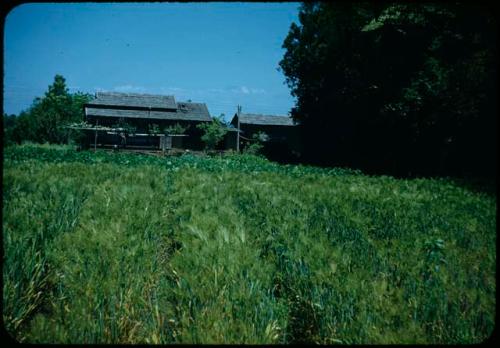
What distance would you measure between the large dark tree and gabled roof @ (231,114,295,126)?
13.6 m

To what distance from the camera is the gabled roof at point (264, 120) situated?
42406mm

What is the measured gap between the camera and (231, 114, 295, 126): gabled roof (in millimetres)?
42406

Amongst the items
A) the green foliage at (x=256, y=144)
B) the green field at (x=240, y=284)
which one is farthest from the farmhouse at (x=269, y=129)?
the green field at (x=240, y=284)

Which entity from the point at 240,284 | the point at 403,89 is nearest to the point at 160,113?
the point at 403,89

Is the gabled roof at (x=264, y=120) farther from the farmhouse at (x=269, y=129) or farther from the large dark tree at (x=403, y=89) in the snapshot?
the large dark tree at (x=403, y=89)

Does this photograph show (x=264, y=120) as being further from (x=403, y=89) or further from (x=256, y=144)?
(x=403, y=89)

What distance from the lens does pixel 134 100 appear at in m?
40.4

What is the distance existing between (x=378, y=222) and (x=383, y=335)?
3.08 meters

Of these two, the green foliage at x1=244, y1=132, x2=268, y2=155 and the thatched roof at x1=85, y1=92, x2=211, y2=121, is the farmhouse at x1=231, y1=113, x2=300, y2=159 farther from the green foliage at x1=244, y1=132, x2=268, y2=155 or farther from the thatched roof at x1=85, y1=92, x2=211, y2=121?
the thatched roof at x1=85, y1=92, x2=211, y2=121

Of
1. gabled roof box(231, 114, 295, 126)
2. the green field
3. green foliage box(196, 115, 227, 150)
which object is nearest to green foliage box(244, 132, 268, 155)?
gabled roof box(231, 114, 295, 126)

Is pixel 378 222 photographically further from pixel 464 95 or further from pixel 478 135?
pixel 478 135

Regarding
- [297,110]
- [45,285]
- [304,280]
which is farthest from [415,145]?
[45,285]

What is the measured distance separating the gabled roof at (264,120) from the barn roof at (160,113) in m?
5.28

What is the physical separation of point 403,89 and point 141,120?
29.1m
